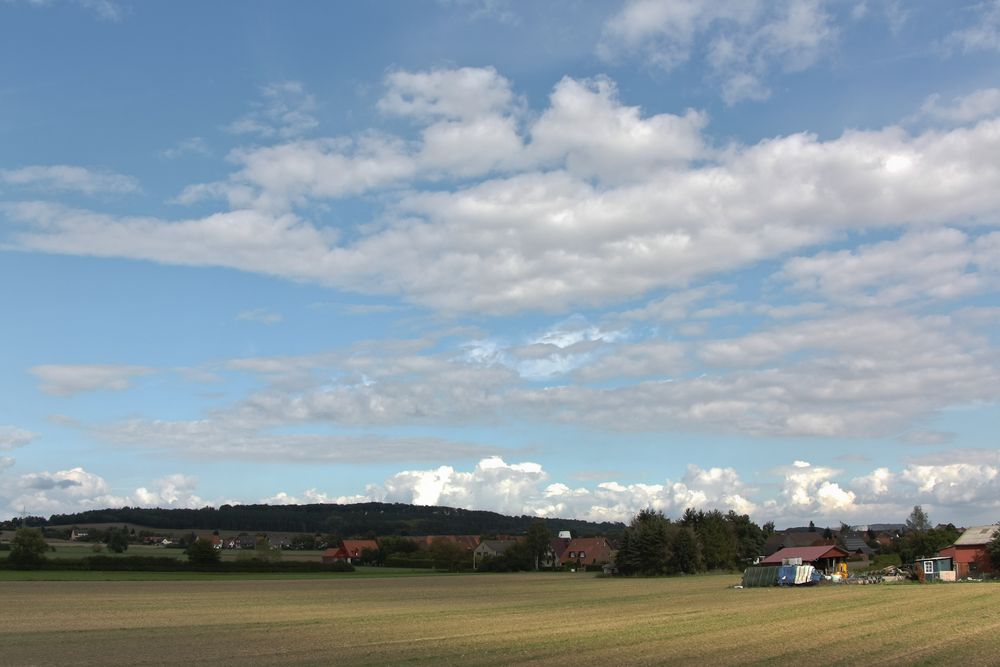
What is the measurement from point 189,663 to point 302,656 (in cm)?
307

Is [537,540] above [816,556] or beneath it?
above

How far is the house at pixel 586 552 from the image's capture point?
156000 mm

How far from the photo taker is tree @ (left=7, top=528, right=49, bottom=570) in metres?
95.9

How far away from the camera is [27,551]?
317 ft

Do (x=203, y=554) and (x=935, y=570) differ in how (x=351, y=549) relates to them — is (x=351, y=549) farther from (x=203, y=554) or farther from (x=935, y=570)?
(x=935, y=570)

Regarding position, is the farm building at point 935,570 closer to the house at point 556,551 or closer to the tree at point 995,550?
the tree at point 995,550

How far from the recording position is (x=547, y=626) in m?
35.8

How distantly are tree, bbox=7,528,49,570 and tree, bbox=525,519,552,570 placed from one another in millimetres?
65502

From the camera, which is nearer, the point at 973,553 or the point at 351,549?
the point at 973,553

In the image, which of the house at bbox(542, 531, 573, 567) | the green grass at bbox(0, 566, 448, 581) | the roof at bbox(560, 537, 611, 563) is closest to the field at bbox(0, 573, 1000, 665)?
the green grass at bbox(0, 566, 448, 581)

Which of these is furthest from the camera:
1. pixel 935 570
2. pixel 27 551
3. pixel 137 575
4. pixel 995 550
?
pixel 27 551

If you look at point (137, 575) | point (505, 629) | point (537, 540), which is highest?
point (537, 540)

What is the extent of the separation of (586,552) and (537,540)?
25261 mm

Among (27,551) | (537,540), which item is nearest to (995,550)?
(537,540)
